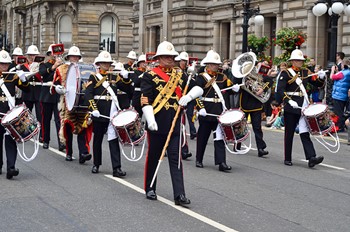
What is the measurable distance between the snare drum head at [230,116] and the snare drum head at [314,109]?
1.24 meters

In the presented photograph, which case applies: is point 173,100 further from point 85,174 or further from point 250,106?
point 250,106

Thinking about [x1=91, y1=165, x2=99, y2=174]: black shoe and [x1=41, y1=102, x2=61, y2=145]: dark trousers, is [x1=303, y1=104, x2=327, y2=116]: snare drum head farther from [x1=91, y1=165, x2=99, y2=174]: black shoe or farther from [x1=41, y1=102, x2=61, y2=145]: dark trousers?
[x1=41, y1=102, x2=61, y2=145]: dark trousers

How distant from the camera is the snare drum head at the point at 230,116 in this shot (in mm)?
12761

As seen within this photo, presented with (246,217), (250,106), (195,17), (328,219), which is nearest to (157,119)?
A: (246,217)

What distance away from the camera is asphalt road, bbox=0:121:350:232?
8750mm

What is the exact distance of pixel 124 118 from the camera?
11.9 meters

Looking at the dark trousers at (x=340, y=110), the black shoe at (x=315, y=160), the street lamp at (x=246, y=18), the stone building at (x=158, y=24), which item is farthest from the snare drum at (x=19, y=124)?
the stone building at (x=158, y=24)

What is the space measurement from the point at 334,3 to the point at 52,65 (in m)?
8.07

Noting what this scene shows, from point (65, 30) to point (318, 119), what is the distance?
54.0 meters

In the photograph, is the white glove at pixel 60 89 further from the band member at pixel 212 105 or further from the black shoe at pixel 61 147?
the band member at pixel 212 105

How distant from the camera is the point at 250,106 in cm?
1523

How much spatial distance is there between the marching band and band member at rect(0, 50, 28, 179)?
0.05ft

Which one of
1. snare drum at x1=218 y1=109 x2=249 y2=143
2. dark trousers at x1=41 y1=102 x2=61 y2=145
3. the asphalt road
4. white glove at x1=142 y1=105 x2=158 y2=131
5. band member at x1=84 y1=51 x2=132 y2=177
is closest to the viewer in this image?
the asphalt road

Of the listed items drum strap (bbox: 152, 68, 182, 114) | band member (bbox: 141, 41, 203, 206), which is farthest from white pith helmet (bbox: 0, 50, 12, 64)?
drum strap (bbox: 152, 68, 182, 114)
